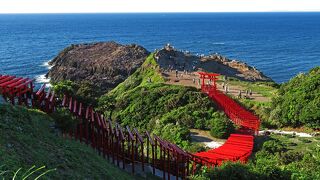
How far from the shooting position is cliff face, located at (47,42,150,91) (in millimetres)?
74312

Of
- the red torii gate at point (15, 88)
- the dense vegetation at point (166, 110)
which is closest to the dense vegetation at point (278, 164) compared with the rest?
the dense vegetation at point (166, 110)

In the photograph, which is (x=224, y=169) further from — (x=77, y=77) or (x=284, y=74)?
(x=284, y=74)

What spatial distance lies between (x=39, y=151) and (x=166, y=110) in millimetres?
29662

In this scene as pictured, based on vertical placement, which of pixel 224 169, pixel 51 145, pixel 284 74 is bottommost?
pixel 284 74

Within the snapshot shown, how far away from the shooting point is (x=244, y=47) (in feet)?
464

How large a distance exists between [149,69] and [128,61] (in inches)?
603

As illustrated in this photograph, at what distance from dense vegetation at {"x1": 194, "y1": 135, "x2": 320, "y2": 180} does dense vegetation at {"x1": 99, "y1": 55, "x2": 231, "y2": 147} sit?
5.11 meters

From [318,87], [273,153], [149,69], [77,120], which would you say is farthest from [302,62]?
[77,120]

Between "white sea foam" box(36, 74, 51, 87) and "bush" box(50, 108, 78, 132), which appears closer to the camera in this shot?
"bush" box(50, 108, 78, 132)

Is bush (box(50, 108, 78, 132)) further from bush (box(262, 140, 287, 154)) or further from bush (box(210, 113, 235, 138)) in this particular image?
bush (box(210, 113, 235, 138))

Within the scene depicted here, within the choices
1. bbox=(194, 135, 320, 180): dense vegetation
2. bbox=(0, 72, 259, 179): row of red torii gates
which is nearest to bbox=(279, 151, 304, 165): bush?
bbox=(194, 135, 320, 180): dense vegetation

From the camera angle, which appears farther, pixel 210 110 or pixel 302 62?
pixel 302 62

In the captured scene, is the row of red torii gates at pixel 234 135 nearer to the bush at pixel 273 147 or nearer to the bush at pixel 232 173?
the bush at pixel 273 147

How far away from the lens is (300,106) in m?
37.2
